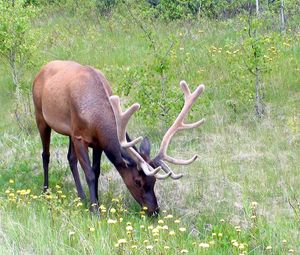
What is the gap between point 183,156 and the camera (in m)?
10.2

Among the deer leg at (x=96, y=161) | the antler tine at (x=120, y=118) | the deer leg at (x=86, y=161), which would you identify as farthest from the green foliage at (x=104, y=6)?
the antler tine at (x=120, y=118)

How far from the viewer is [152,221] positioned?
7.71 m

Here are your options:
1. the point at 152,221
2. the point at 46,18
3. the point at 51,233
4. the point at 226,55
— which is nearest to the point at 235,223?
the point at 152,221

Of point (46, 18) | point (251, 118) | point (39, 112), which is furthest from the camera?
point (46, 18)

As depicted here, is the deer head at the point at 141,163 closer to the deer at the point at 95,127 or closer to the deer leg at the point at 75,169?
the deer at the point at 95,127

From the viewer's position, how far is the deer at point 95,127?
7.92 metres

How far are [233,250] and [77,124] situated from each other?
3.00 metres

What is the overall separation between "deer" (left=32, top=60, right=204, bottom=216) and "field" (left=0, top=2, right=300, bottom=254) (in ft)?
0.99

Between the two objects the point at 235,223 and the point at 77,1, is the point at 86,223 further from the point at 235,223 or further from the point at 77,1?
the point at 77,1

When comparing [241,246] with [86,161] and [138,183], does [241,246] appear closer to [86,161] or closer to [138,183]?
[138,183]

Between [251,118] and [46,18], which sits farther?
[46,18]

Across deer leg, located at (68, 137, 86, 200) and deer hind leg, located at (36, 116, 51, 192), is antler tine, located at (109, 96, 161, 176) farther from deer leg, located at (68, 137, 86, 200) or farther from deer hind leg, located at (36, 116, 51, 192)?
deer hind leg, located at (36, 116, 51, 192)

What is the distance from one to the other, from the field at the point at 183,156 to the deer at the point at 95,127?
302mm

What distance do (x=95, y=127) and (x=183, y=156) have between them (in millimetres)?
2097
